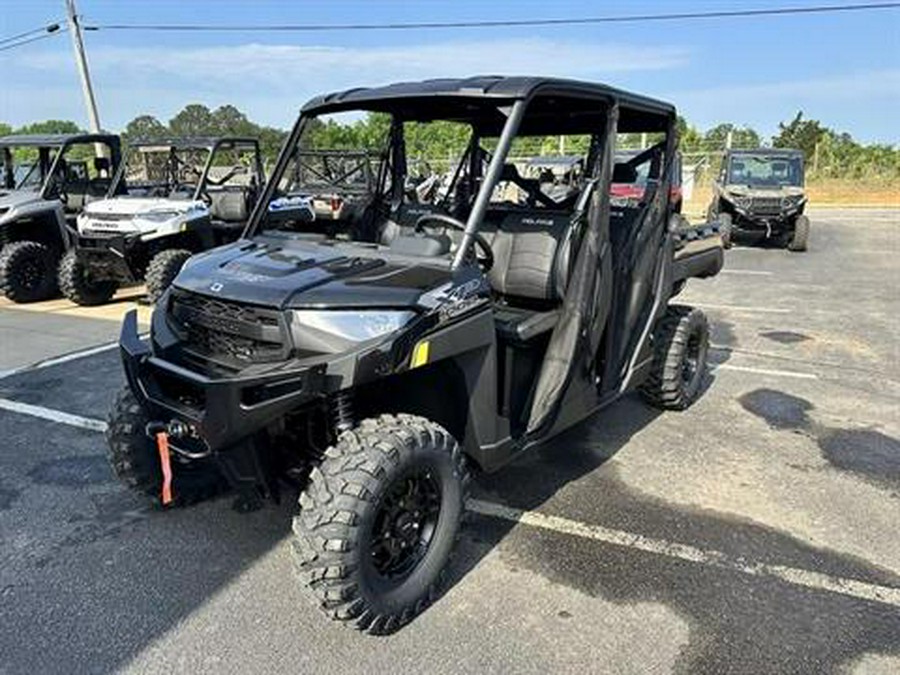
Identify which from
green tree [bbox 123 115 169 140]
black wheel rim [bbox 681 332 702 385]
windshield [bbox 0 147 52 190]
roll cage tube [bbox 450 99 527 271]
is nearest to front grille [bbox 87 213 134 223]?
windshield [bbox 0 147 52 190]

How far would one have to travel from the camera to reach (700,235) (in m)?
5.17

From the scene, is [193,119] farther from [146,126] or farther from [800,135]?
[800,135]

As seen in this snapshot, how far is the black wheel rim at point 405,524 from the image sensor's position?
106 inches

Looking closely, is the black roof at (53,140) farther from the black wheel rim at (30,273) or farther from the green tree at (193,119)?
the green tree at (193,119)

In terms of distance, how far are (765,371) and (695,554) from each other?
329 cm

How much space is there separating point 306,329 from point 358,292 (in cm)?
23

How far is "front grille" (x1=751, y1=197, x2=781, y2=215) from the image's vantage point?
14250 mm

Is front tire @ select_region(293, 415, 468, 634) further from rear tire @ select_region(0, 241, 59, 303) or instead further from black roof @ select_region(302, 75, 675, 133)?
rear tire @ select_region(0, 241, 59, 303)

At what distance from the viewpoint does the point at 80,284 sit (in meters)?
8.67

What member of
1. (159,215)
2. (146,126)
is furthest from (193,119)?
(159,215)

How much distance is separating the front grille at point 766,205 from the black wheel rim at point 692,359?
10313mm

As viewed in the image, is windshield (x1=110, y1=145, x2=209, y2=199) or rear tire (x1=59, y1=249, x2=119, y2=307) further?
windshield (x1=110, y1=145, x2=209, y2=199)

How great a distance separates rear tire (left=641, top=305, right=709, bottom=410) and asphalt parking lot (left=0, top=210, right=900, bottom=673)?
0.46 feet

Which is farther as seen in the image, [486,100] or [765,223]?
[765,223]
